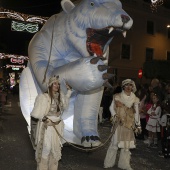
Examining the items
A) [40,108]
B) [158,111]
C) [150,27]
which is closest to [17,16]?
[158,111]

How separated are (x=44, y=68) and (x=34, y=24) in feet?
11.3

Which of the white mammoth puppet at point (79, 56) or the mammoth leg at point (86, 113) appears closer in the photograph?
the white mammoth puppet at point (79, 56)

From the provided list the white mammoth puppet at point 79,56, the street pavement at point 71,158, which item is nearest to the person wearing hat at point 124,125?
the street pavement at point 71,158

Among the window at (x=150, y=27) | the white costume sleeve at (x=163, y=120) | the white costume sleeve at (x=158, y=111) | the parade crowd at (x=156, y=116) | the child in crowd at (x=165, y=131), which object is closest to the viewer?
the child in crowd at (x=165, y=131)

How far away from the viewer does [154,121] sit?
6.66 metres

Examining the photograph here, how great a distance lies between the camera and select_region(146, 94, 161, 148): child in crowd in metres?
6.63

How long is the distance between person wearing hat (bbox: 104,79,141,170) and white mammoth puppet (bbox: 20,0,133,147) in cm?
32


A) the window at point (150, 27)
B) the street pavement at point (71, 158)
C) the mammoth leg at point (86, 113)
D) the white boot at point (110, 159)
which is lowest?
the street pavement at point (71, 158)

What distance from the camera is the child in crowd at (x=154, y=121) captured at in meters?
6.63

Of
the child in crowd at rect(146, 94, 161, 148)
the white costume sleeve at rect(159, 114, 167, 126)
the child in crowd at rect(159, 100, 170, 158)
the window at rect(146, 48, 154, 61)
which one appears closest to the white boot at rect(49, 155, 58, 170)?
the child in crowd at rect(159, 100, 170, 158)

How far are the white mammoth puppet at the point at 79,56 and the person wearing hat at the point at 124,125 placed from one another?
1.05ft

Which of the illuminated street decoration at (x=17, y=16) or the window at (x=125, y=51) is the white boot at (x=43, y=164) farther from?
the window at (x=125, y=51)

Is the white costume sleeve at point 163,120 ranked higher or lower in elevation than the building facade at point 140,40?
lower

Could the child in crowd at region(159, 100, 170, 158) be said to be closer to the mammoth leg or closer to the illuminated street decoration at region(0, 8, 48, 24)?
the mammoth leg
